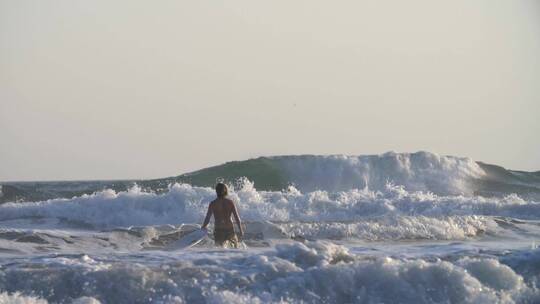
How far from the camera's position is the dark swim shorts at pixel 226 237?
14.2m

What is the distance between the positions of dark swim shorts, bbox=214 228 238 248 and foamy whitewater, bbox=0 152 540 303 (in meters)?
0.20

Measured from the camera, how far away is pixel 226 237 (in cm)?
1421

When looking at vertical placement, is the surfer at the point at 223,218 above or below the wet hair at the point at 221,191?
below

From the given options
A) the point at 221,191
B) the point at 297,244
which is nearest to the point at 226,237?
the point at 221,191

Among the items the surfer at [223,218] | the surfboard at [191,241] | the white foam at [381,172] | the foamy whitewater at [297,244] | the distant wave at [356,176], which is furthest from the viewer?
the white foam at [381,172]

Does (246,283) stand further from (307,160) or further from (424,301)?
(307,160)

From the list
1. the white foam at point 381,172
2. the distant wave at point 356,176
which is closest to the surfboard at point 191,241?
the distant wave at point 356,176

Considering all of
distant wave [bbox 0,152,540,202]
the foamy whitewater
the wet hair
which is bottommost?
the foamy whitewater

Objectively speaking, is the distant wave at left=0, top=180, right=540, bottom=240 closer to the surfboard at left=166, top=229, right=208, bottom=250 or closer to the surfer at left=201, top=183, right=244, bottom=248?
the surfer at left=201, top=183, right=244, bottom=248

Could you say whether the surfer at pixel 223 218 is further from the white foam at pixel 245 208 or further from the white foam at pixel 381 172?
the white foam at pixel 381 172

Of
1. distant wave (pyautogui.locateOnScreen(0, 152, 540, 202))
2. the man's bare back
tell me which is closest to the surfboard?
the man's bare back

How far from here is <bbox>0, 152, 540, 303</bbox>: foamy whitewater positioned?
10211 mm

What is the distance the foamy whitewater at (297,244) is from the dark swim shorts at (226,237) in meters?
0.20

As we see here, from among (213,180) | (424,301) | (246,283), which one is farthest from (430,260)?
(213,180)
